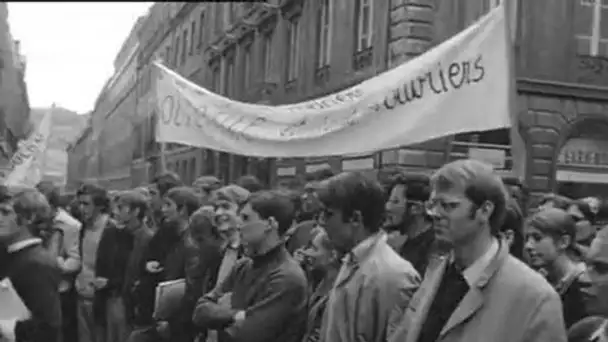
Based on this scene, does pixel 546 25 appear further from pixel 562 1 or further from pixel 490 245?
pixel 490 245

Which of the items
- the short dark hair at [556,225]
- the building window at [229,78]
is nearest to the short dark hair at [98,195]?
the short dark hair at [556,225]

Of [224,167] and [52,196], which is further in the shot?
[224,167]

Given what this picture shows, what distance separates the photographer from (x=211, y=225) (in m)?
5.77

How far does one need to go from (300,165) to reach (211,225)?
9337 mm

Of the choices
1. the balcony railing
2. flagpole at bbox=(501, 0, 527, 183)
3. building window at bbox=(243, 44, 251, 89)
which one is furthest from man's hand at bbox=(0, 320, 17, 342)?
building window at bbox=(243, 44, 251, 89)

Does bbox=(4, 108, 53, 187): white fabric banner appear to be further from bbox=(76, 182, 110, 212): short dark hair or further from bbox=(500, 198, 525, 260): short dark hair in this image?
bbox=(500, 198, 525, 260): short dark hair

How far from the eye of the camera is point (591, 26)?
46.9 ft

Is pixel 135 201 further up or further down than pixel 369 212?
further down

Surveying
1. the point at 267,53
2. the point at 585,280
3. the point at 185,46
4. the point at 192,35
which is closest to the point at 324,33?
the point at 267,53

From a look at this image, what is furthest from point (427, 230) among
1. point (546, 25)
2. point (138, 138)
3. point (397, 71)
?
point (138, 138)

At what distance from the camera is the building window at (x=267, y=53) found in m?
21.7

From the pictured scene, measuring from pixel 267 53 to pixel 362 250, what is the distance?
19.0 meters

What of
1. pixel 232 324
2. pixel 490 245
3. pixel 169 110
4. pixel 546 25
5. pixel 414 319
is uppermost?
pixel 546 25

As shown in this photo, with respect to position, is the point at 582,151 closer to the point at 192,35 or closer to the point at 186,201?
the point at 186,201
